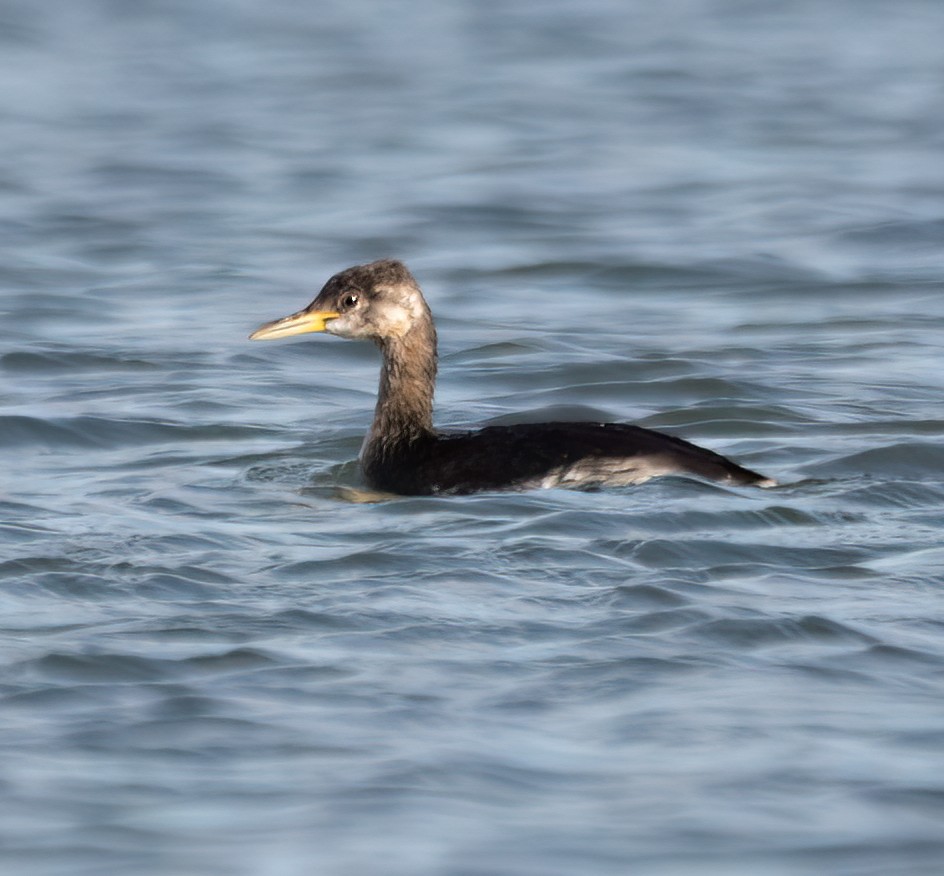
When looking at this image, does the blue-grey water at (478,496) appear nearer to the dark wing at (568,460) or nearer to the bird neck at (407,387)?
the dark wing at (568,460)

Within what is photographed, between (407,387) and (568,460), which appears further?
(407,387)

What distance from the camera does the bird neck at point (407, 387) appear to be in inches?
389

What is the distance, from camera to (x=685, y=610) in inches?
293

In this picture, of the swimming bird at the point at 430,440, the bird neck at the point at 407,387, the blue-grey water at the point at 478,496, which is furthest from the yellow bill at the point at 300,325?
the blue-grey water at the point at 478,496

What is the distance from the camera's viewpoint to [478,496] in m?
9.04

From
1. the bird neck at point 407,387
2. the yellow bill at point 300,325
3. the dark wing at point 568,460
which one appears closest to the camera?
the dark wing at point 568,460

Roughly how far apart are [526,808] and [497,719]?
64cm

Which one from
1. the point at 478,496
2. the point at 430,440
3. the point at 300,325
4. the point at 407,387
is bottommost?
the point at 478,496

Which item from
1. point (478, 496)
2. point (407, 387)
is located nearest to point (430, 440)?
point (407, 387)

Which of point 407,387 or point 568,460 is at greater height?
point 407,387

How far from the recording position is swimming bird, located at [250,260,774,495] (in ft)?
29.3

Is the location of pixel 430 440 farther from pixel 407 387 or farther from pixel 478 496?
pixel 478 496

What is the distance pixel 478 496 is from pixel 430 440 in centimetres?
74

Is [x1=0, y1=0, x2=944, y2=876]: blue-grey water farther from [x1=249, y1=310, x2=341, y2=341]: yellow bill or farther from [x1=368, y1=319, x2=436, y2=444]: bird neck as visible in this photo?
[x1=249, y1=310, x2=341, y2=341]: yellow bill
